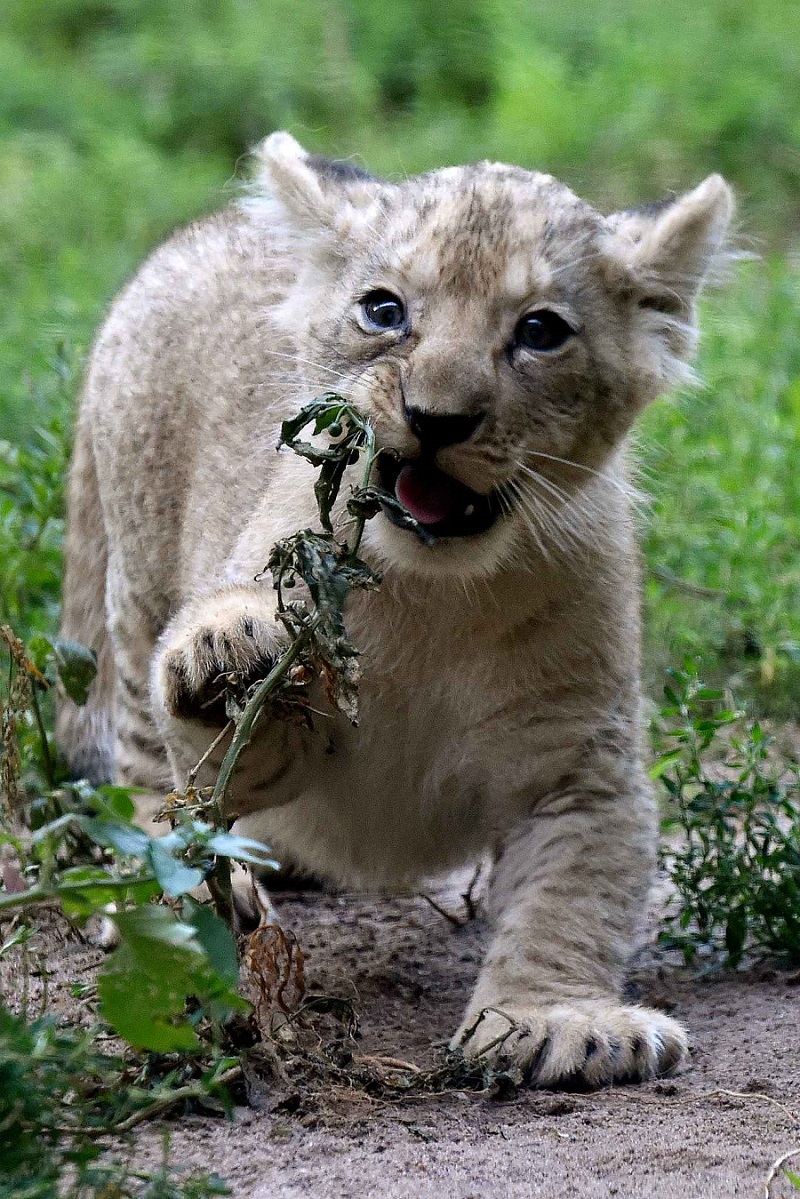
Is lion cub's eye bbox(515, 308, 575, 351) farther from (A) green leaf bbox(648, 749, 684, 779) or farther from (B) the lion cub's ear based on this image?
(A) green leaf bbox(648, 749, 684, 779)

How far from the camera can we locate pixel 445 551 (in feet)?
13.8

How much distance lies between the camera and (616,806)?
4641mm

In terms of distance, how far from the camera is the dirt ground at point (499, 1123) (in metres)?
3.23

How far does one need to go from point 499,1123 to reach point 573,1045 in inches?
14.9

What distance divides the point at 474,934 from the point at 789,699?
5.28 feet

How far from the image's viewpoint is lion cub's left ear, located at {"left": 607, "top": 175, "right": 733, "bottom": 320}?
15.5ft

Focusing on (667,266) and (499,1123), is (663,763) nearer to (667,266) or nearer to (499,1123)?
(667,266)

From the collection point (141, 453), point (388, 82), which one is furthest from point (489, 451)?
point (388, 82)

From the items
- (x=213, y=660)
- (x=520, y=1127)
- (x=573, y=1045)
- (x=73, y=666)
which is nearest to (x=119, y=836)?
(x=520, y=1127)

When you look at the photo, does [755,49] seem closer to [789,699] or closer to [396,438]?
[789,699]

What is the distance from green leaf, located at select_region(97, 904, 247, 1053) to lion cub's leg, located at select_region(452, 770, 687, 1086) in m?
1.27

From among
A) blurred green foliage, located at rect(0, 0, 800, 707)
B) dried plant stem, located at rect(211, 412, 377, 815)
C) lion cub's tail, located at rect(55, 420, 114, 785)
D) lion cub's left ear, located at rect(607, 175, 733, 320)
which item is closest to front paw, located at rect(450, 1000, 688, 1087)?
dried plant stem, located at rect(211, 412, 377, 815)

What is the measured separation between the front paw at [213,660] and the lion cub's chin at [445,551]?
0.32m

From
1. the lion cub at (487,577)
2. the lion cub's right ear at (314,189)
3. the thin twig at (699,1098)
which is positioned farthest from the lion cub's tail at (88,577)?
the thin twig at (699,1098)
